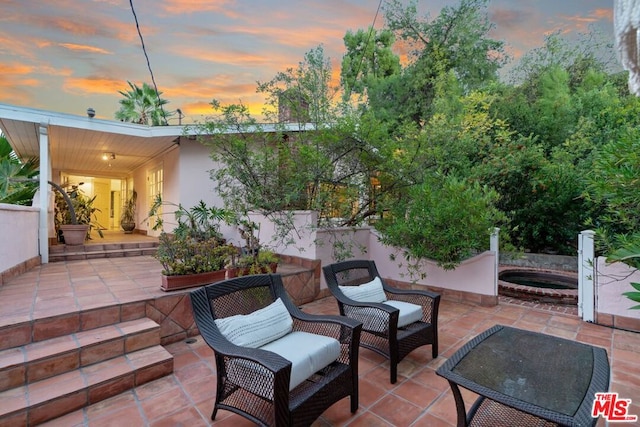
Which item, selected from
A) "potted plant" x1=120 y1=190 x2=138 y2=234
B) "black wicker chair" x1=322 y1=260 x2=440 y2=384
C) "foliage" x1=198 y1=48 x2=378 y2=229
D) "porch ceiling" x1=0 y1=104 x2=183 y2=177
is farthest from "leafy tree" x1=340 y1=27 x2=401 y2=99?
"black wicker chair" x1=322 y1=260 x2=440 y2=384

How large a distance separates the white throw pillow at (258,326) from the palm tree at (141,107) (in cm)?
1433

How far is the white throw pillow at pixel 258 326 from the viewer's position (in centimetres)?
216

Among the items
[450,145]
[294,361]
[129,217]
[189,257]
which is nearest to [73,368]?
[189,257]

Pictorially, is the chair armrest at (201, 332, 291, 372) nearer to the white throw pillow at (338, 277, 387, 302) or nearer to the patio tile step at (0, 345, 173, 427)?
the patio tile step at (0, 345, 173, 427)

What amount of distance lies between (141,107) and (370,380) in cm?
1612

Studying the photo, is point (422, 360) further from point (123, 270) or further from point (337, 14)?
point (337, 14)

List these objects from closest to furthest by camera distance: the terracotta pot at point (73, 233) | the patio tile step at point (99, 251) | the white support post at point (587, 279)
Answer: the white support post at point (587, 279) < the patio tile step at point (99, 251) < the terracotta pot at point (73, 233)

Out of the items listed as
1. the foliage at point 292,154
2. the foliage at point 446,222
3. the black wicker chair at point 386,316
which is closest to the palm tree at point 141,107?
the foliage at point 292,154

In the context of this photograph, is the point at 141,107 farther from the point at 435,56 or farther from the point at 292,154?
the point at 435,56

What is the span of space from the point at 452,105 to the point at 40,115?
32.8ft

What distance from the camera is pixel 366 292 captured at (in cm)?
321

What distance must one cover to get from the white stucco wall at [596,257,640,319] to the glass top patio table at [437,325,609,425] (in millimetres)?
2407

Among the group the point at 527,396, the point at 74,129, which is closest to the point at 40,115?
the point at 74,129

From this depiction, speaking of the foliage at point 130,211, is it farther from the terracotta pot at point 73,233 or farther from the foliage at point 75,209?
the terracotta pot at point 73,233
